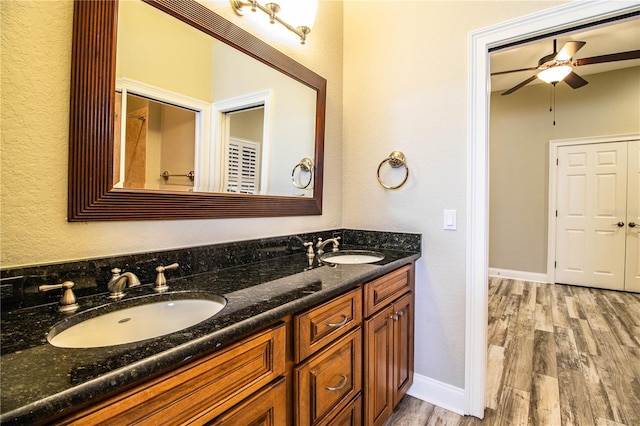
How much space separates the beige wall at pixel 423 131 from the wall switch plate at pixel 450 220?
0.10 feet

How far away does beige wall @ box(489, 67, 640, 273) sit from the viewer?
393 centimetres

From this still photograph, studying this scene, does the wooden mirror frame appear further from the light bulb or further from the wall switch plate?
the wall switch plate

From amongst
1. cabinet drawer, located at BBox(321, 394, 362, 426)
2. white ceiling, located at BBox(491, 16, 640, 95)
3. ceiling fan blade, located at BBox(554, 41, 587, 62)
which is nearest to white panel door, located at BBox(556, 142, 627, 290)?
white ceiling, located at BBox(491, 16, 640, 95)

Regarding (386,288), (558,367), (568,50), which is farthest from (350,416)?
(568,50)

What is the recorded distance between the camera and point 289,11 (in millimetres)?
1599

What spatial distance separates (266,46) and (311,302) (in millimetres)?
1332

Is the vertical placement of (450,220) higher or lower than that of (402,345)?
higher

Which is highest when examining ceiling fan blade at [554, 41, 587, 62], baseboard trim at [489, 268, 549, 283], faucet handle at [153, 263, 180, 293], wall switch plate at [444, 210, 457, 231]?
ceiling fan blade at [554, 41, 587, 62]

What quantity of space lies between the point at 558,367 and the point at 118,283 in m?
2.79

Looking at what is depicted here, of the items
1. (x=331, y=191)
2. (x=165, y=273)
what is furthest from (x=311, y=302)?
(x=331, y=191)

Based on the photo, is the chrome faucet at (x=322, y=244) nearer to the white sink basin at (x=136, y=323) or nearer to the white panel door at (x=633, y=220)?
the white sink basin at (x=136, y=323)

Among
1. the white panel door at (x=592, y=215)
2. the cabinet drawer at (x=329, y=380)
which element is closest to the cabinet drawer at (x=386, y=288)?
the cabinet drawer at (x=329, y=380)

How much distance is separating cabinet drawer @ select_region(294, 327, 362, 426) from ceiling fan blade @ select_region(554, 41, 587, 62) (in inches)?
125

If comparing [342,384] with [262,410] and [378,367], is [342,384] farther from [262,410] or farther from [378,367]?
[262,410]
